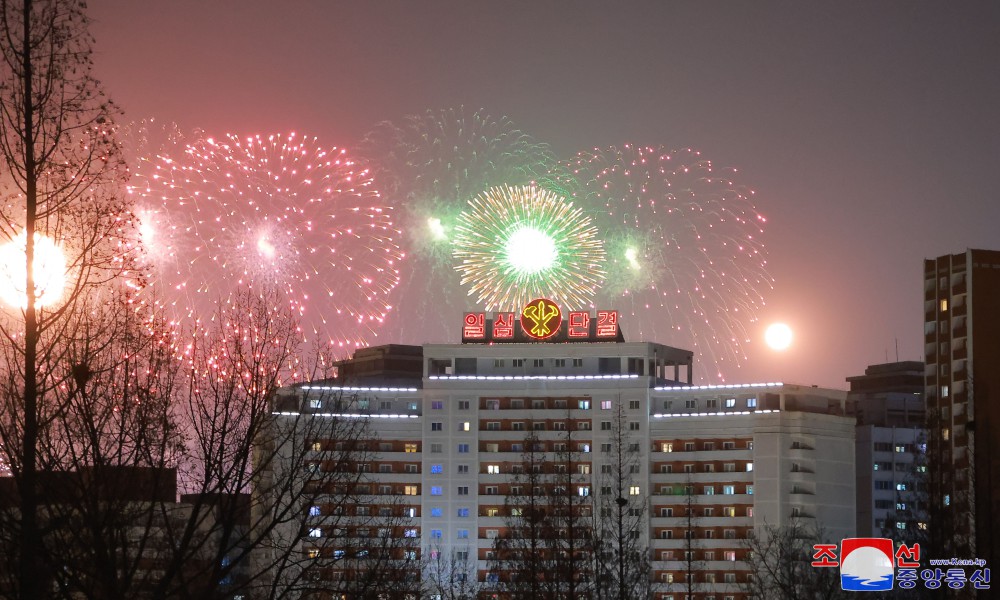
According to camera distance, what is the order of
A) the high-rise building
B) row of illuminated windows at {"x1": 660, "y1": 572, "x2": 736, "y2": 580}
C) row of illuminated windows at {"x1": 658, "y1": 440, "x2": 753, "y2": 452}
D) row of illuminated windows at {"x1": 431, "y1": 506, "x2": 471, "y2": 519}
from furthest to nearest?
row of illuminated windows at {"x1": 431, "y1": 506, "x2": 471, "y2": 519}, row of illuminated windows at {"x1": 658, "y1": 440, "x2": 753, "y2": 452}, row of illuminated windows at {"x1": 660, "y1": 572, "x2": 736, "y2": 580}, the high-rise building

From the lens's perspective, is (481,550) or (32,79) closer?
(32,79)

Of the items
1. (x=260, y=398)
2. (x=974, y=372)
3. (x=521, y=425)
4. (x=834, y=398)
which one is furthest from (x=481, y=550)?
(x=260, y=398)

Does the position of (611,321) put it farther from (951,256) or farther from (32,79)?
(32,79)

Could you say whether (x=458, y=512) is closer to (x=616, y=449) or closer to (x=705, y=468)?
(x=616, y=449)

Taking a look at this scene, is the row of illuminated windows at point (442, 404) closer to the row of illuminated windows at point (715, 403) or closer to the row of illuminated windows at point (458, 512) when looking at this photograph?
the row of illuminated windows at point (458, 512)

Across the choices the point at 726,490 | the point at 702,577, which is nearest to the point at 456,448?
the point at 726,490

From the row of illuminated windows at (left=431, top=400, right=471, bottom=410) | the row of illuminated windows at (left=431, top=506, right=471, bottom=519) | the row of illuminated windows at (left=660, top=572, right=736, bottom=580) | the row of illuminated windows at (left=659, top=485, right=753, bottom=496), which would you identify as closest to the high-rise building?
the row of illuminated windows at (left=659, top=485, right=753, bottom=496)

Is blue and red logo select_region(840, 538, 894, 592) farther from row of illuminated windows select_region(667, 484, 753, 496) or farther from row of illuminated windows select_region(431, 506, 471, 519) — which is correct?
row of illuminated windows select_region(431, 506, 471, 519)
